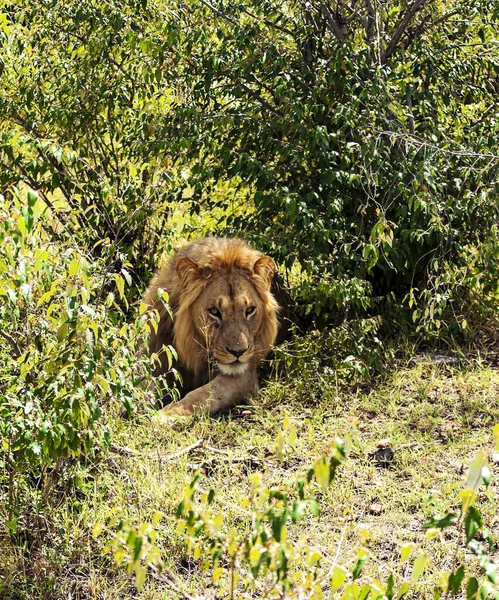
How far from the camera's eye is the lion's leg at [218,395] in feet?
19.0

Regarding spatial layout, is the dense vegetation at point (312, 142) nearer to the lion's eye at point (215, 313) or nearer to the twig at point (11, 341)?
the lion's eye at point (215, 313)

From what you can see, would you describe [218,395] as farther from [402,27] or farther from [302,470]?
[402,27]

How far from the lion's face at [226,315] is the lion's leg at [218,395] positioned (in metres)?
0.08

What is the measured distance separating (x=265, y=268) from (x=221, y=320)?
47 cm

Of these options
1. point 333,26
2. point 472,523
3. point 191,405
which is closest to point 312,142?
point 333,26

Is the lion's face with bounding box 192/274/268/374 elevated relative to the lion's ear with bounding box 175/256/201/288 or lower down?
lower down

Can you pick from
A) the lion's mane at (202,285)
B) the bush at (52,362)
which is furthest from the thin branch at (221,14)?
the bush at (52,362)

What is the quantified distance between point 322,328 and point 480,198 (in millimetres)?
1553

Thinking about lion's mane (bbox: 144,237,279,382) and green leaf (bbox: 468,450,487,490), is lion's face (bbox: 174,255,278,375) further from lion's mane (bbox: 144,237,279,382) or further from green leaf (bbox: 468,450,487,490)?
green leaf (bbox: 468,450,487,490)

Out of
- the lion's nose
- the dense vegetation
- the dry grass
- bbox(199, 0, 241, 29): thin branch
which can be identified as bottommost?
the dry grass

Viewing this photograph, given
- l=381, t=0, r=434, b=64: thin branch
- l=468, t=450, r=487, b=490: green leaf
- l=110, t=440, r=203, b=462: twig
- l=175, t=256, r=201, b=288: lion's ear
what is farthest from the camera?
l=381, t=0, r=434, b=64: thin branch

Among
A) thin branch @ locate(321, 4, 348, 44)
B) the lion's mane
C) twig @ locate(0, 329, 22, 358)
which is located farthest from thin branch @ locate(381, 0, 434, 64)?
twig @ locate(0, 329, 22, 358)

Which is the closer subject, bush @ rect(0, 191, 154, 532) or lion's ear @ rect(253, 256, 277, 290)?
bush @ rect(0, 191, 154, 532)

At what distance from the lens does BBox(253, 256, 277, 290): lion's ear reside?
19.7 feet
